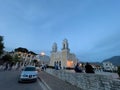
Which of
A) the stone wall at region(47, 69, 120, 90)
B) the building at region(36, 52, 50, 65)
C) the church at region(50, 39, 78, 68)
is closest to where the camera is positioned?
the stone wall at region(47, 69, 120, 90)

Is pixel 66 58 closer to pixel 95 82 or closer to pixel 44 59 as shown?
pixel 44 59

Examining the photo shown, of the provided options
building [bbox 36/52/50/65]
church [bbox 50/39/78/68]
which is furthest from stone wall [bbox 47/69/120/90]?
church [bbox 50/39/78/68]

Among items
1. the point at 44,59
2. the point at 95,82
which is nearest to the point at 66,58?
the point at 44,59

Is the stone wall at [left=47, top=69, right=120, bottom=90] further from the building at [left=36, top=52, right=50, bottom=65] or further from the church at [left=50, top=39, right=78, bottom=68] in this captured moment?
the church at [left=50, top=39, right=78, bottom=68]

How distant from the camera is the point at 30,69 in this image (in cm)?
1631

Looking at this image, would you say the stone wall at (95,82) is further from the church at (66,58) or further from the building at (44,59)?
the church at (66,58)

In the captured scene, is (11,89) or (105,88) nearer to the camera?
(105,88)

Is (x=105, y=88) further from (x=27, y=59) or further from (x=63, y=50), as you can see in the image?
(x=27, y=59)

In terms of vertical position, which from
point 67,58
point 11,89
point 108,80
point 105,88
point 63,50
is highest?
point 63,50

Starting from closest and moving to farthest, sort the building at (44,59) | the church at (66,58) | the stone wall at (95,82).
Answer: the stone wall at (95,82)
the church at (66,58)
the building at (44,59)

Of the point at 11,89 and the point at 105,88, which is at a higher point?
the point at 105,88

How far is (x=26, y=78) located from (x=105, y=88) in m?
9.75

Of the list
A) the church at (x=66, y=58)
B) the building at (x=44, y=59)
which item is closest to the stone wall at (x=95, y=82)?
the building at (x=44, y=59)

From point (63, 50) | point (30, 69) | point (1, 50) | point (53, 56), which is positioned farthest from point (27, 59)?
point (30, 69)
